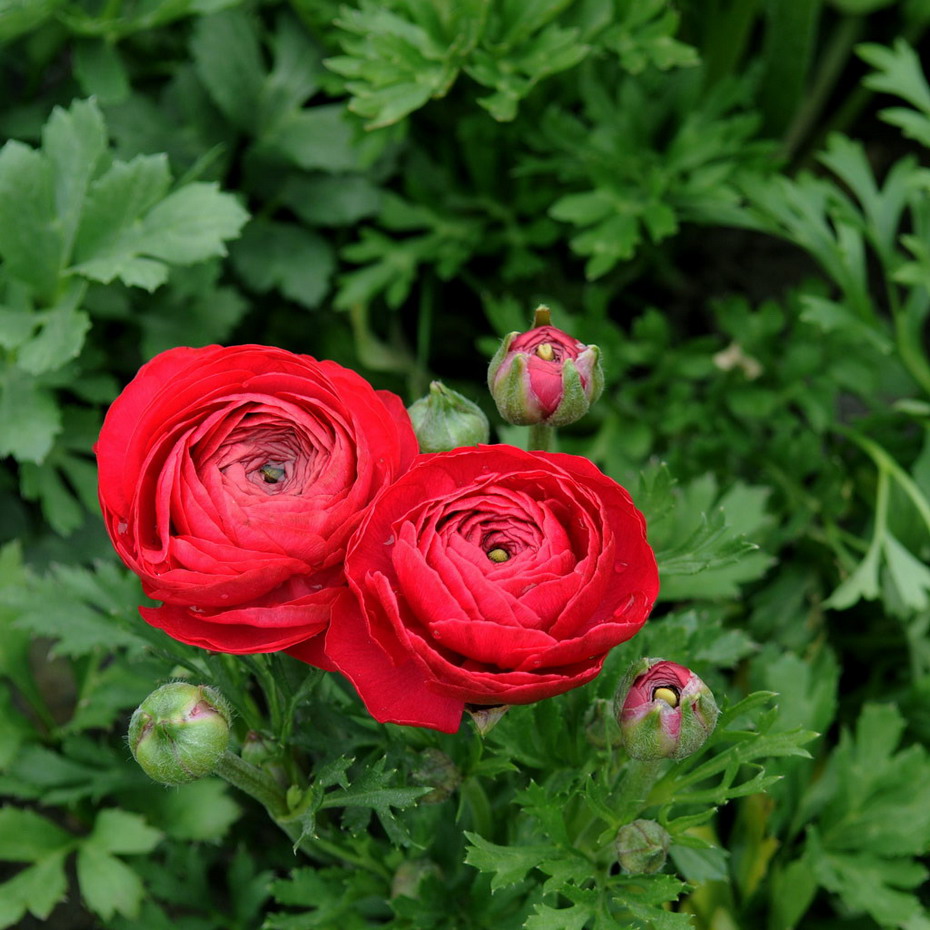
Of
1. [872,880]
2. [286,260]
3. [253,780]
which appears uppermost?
[253,780]

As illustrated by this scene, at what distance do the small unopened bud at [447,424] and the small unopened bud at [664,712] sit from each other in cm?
22

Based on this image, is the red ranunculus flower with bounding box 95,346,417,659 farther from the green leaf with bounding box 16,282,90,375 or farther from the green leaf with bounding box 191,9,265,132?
the green leaf with bounding box 191,9,265,132

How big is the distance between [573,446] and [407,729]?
76cm

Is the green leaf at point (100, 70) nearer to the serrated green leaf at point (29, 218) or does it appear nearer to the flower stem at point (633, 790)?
the serrated green leaf at point (29, 218)

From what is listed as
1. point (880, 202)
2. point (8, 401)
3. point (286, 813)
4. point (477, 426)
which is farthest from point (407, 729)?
point (880, 202)

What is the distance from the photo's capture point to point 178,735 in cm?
71

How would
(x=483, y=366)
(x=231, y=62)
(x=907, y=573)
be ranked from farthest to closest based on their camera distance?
(x=483, y=366) < (x=231, y=62) < (x=907, y=573)

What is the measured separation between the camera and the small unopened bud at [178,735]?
2.35 ft

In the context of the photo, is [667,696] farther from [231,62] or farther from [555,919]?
[231,62]

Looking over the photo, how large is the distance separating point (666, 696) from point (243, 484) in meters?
0.31

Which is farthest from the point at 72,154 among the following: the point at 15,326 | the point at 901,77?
the point at 901,77

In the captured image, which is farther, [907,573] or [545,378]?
[907,573]

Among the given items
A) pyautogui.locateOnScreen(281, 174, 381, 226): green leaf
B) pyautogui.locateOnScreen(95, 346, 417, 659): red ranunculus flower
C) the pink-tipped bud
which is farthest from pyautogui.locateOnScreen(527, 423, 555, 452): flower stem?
pyautogui.locateOnScreen(281, 174, 381, 226): green leaf

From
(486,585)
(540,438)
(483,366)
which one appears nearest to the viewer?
(486,585)
